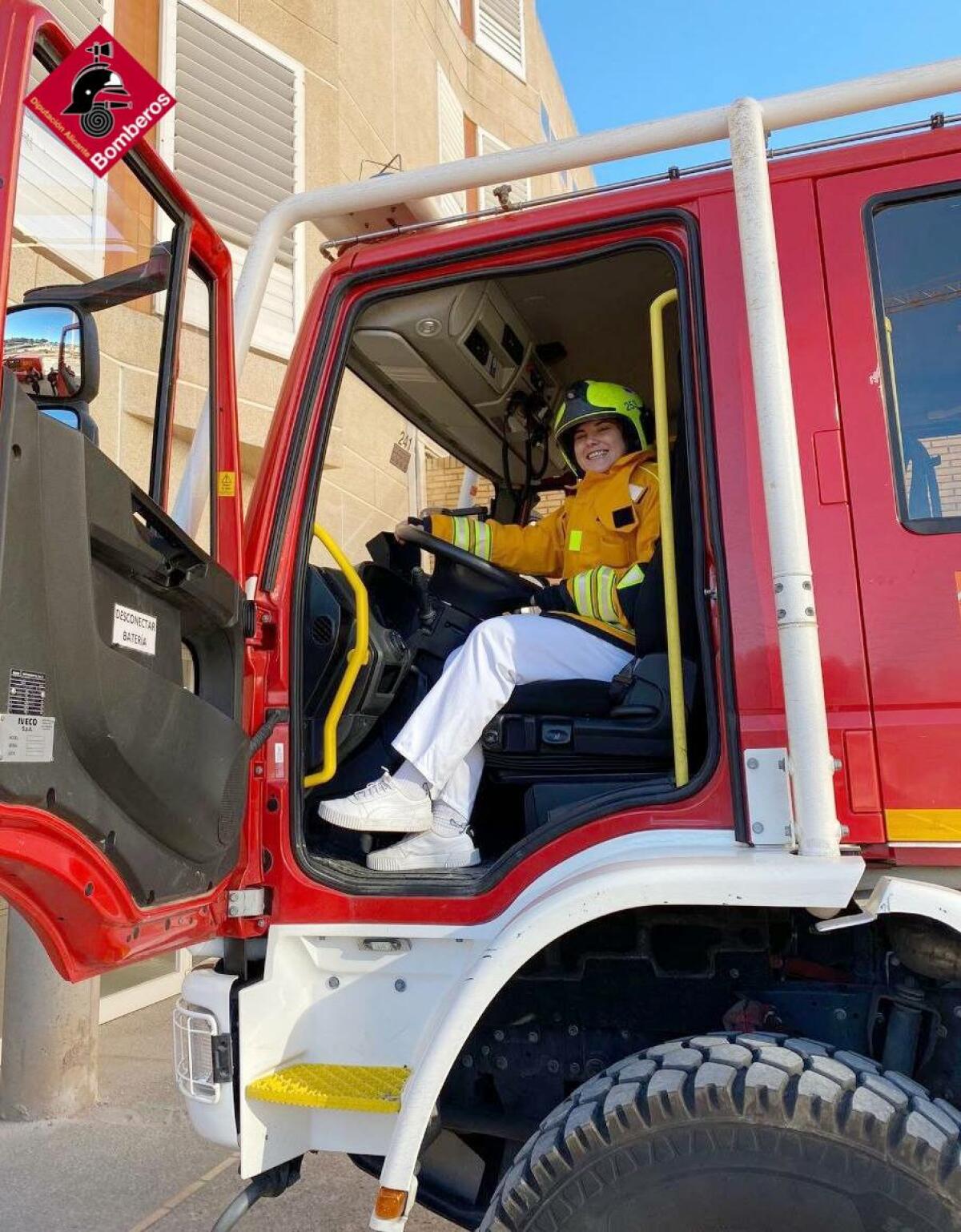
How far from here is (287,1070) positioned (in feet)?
7.01

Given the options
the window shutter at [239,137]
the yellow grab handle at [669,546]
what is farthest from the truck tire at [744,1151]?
the window shutter at [239,137]

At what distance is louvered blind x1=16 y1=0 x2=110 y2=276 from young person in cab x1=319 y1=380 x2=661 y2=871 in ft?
4.01

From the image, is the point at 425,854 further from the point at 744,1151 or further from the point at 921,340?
the point at 921,340

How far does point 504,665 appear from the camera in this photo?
2.38 meters

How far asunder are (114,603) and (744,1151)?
1.46 meters

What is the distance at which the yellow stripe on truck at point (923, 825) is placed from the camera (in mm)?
1742

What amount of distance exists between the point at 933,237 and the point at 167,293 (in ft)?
5.20

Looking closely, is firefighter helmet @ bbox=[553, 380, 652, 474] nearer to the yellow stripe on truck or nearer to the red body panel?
the red body panel

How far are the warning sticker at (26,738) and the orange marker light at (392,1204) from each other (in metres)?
1.01

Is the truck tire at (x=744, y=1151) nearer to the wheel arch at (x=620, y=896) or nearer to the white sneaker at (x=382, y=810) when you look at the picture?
the wheel arch at (x=620, y=896)

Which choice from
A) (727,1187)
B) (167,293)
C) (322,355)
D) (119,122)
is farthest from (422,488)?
(727,1187)

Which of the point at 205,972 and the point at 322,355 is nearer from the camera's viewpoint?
the point at 205,972

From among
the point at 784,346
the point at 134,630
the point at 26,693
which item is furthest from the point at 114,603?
the point at 784,346

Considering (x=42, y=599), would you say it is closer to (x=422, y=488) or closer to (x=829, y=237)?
(x=829, y=237)
